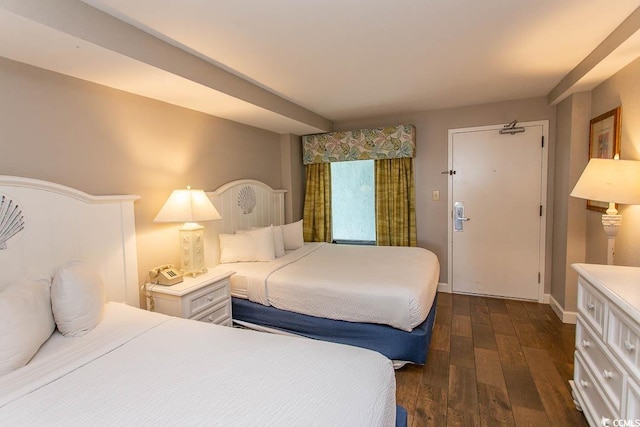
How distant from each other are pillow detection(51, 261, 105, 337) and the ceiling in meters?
1.15

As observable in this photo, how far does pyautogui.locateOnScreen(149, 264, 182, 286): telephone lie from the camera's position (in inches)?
89.4

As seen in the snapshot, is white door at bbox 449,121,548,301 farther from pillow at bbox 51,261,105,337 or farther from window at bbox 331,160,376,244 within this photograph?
pillow at bbox 51,261,105,337

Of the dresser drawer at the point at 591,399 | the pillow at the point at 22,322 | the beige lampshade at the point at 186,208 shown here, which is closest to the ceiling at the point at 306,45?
the beige lampshade at the point at 186,208

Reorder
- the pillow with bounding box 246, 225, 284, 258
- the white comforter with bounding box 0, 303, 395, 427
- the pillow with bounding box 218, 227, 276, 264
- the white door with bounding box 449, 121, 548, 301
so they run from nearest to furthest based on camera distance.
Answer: the white comforter with bounding box 0, 303, 395, 427, the pillow with bounding box 218, 227, 276, 264, the pillow with bounding box 246, 225, 284, 258, the white door with bounding box 449, 121, 548, 301

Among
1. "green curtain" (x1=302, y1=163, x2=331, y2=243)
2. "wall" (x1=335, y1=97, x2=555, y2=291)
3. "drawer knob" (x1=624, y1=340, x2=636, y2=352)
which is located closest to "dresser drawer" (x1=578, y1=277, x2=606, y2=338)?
"drawer knob" (x1=624, y1=340, x2=636, y2=352)

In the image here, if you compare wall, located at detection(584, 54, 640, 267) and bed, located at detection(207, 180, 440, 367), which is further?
bed, located at detection(207, 180, 440, 367)

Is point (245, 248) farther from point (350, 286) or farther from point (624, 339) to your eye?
point (624, 339)

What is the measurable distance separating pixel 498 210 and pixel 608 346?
8.14 feet

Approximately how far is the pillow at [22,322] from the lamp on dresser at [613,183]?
2989 mm

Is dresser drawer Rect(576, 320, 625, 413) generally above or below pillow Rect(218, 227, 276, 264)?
below

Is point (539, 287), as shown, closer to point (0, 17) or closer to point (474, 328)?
point (474, 328)

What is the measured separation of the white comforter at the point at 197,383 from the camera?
101cm

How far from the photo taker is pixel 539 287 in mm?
3619

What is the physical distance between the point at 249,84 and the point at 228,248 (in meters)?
1.50
